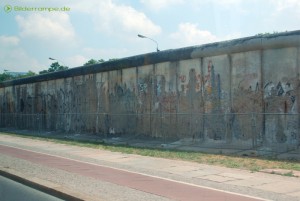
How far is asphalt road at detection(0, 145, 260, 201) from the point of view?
8.39 metres

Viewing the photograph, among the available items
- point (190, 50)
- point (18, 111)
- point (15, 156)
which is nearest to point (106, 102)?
point (190, 50)

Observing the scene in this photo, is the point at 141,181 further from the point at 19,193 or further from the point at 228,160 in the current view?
the point at 228,160

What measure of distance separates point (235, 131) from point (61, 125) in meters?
17.0

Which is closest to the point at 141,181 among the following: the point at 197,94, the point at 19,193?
the point at 19,193

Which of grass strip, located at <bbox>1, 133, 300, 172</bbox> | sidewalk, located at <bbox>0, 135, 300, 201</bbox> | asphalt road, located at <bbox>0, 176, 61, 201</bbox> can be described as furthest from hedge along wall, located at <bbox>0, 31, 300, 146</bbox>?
asphalt road, located at <bbox>0, 176, 61, 201</bbox>

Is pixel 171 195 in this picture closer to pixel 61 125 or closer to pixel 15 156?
pixel 15 156

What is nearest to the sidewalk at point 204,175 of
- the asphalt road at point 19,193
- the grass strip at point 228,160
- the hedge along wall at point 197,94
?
the asphalt road at point 19,193

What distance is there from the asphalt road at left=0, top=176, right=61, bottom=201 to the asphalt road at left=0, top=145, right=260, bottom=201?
167 centimetres

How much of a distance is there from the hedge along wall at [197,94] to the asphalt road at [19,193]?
28.9ft

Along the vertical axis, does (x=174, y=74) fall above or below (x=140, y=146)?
above

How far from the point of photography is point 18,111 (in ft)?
128

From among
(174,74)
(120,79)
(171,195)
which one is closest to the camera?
(171,195)

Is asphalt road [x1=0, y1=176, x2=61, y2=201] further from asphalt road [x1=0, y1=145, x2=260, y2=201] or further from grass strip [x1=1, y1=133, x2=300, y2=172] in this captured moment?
grass strip [x1=1, y1=133, x2=300, y2=172]

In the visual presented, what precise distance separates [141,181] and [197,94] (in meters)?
9.93
